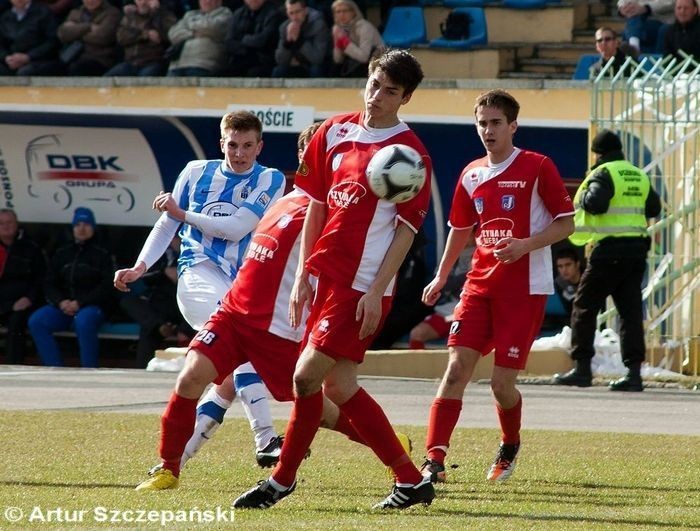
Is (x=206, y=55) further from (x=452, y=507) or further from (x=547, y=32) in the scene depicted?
(x=452, y=507)

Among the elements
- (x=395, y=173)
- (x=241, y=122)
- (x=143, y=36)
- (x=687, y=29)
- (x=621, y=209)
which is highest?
(x=143, y=36)

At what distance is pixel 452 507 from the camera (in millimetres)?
6688

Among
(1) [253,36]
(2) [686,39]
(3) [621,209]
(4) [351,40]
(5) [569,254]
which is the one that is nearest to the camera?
(3) [621,209]

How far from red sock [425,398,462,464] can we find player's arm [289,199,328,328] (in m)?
1.38

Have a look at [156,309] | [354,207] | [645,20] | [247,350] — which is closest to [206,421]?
[247,350]

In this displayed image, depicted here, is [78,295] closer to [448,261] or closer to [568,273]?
[568,273]

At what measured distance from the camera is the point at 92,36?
17891 millimetres

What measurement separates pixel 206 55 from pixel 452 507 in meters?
11.2

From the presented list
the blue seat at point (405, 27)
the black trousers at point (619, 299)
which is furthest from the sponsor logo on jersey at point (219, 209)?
the blue seat at point (405, 27)

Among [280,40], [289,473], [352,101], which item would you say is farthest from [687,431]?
[280,40]

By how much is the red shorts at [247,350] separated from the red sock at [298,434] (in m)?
0.43

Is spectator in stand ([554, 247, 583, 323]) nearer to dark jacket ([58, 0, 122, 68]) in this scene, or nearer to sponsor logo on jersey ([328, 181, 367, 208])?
dark jacket ([58, 0, 122, 68])

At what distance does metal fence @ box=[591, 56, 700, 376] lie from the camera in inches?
548

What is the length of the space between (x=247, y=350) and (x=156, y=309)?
33.7ft
